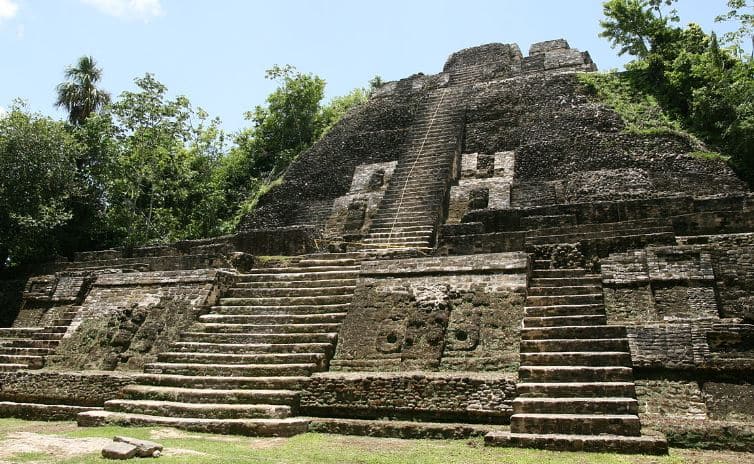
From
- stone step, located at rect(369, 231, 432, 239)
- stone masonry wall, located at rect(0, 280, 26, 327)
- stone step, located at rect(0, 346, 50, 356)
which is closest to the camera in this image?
stone step, located at rect(0, 346, 50, 356)

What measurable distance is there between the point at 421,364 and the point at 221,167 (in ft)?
52.4

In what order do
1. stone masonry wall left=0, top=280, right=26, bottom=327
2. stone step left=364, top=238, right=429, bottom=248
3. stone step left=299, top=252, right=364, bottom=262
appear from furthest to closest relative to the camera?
1. stone masonry wall left=0, top=280, right=26, bottom=327
2. stone step left=364, top=238, right=429, bottom=248
3. stone step left=299, top=252, right=364, bottom=262

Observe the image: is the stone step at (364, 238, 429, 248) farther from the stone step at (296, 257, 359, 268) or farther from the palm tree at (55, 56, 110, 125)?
the palm tree at (55, 56, 110, 125)

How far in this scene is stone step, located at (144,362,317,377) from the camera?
7090mm

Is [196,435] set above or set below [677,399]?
below

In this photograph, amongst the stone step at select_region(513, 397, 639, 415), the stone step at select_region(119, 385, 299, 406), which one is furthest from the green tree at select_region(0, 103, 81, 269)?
the stone step at select_region(513, 397, 639, 415)

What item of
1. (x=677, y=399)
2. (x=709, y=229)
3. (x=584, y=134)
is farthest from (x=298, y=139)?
(x=677, y=399)

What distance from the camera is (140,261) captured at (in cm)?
1222

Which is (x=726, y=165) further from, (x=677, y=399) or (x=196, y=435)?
(x=196, y=435)

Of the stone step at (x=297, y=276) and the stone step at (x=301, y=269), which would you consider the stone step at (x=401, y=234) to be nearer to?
the stone step at (x=301, y=269)

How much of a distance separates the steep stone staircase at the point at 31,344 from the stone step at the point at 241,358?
8.42 feet

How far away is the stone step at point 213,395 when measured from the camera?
6.69 meters

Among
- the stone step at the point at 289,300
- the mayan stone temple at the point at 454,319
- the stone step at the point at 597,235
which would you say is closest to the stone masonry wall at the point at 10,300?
the mayan stone temple at the point at 454,319

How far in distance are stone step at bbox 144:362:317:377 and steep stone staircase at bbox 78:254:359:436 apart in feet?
0.04
